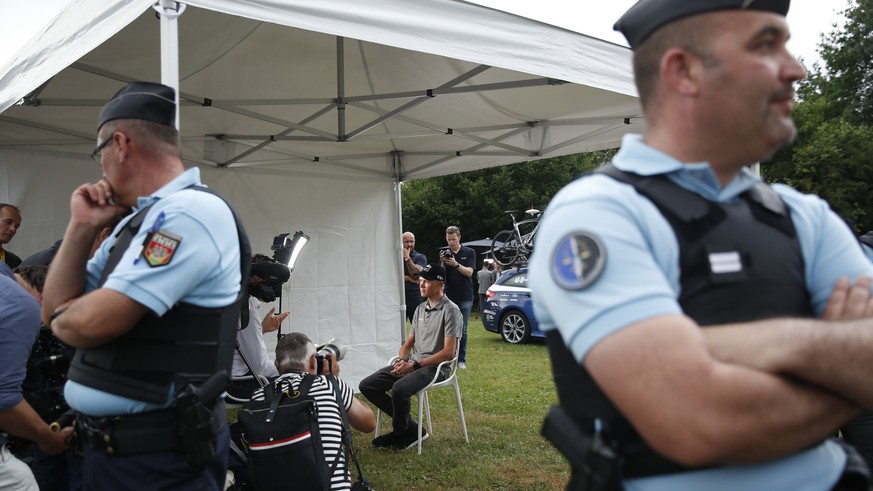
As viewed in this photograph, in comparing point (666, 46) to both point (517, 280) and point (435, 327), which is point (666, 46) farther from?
point (517, 280)

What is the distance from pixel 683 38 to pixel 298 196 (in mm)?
6534

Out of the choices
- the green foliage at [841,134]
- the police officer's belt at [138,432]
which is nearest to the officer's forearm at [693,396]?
the police officer's belt at [138,432]

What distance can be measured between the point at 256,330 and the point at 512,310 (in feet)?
28.1

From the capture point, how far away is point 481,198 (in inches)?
1006

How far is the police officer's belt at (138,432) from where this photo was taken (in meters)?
1.81

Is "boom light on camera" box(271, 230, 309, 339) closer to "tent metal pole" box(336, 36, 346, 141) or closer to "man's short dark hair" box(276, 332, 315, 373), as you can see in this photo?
"tent metal pole" box(336, 36, 346, 141)

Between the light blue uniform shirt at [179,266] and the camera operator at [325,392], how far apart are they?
133 centimetres

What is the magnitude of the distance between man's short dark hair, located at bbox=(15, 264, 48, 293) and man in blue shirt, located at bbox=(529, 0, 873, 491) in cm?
320

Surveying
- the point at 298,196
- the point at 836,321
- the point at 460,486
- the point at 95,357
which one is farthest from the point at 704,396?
the point at 298,196

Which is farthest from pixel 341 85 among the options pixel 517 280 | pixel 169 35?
pixel 517 280

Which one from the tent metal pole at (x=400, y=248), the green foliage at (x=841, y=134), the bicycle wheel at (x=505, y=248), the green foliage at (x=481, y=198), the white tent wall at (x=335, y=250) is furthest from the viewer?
the green foliage at (x=481, y=198)

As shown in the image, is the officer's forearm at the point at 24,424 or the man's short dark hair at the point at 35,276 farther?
the man's short dark hair at the point at 35,276

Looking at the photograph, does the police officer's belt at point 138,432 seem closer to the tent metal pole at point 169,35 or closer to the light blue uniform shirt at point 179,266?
the light blue uniform shirt at point 179,266

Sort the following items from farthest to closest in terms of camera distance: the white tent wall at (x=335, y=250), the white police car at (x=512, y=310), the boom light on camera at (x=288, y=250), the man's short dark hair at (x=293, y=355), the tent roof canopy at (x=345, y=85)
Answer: the white police car at (x=512, y=310) → the white tent wall at (x=335, y=250) → the boom light on camera at (x=288, y=250) → the man's short dark hair at (x=293, y=355) → the tent roof canopy at (x=345, y=85)
